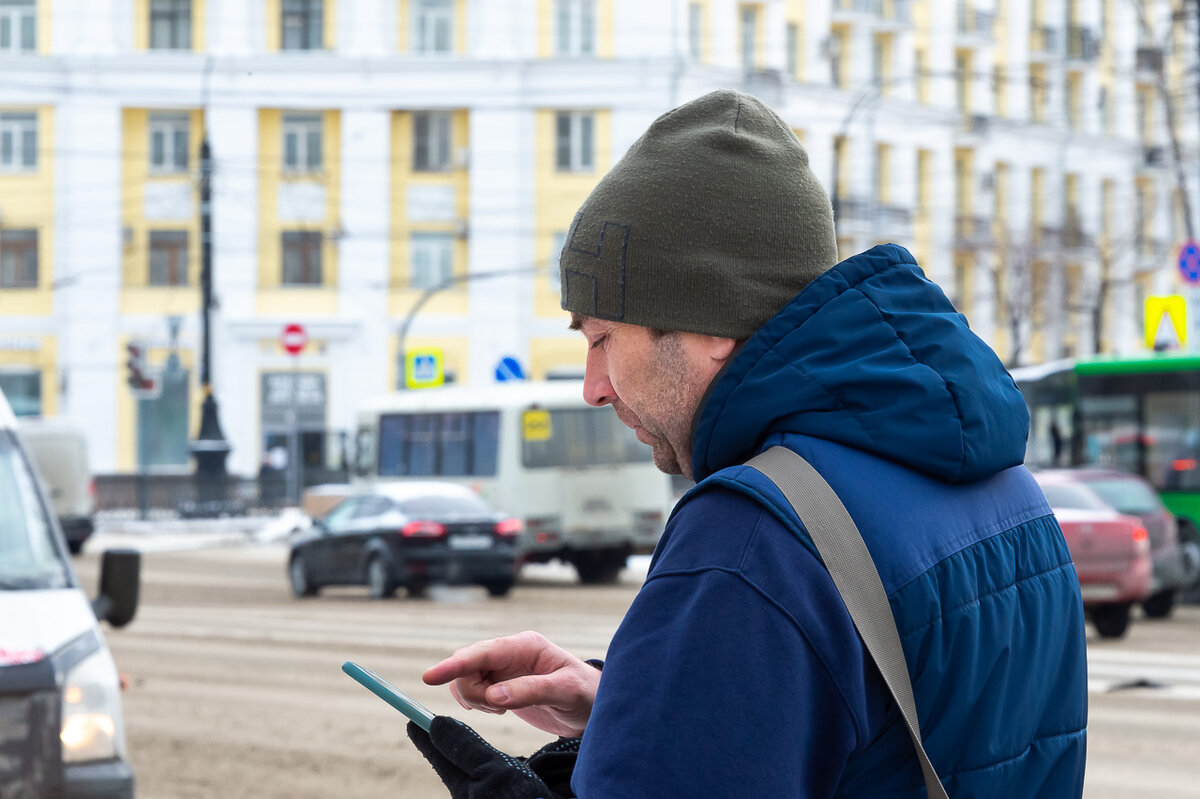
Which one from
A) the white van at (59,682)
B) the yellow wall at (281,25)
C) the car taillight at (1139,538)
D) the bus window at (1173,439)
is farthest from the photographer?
Answer: the yellow wall at (281,25)

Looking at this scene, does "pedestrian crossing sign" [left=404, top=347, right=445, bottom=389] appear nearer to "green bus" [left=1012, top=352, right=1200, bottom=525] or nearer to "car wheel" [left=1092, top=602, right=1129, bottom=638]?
"green bus" [left=1012, top=352, right=1200, bottom=525]

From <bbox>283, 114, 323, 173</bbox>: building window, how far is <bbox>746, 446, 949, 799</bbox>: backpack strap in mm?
48213

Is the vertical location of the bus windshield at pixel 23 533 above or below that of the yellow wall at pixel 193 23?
below

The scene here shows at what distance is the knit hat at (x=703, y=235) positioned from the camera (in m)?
1.88

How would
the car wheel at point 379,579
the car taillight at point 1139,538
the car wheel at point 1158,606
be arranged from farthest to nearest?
the car wheel at point 379,579 < the car wheel at point 1158,606 < the car taillight at point 1139,538

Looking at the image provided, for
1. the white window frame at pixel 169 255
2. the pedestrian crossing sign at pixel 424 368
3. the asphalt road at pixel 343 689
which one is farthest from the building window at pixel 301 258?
the asphalt road at pixel 343 689

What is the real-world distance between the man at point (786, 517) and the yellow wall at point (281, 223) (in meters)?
47.2

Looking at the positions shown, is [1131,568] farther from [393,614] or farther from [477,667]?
[477,667]

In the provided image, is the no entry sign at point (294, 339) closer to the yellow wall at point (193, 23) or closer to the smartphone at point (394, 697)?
the yellow wall at point (193, 23)

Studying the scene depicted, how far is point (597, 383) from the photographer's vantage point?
2088 mm

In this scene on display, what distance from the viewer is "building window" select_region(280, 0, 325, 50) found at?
159 feet

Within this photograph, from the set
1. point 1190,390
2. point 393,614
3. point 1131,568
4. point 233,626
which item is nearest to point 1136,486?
point 1131,568

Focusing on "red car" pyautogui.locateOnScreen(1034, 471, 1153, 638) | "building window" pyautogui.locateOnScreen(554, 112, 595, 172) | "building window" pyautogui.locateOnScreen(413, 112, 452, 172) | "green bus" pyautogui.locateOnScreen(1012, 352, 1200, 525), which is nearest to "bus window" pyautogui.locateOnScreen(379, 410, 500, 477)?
"green bus" pyautogui.locateOnScreen(1012, 352, 1200, 525)

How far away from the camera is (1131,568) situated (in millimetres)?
16812
